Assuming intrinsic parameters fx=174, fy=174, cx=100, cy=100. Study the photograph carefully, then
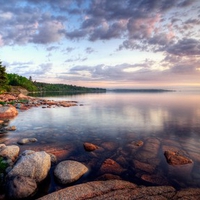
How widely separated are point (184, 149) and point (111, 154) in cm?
650

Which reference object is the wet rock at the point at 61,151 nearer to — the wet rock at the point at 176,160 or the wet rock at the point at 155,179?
the wet rock at the point at 155,179

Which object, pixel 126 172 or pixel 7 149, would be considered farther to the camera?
pixel 7 149

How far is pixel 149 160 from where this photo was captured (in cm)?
1214

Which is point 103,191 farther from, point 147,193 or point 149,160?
point 149,160

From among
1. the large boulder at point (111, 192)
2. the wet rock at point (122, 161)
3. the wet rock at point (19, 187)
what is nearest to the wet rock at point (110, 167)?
the wet rock at point (122, 161)

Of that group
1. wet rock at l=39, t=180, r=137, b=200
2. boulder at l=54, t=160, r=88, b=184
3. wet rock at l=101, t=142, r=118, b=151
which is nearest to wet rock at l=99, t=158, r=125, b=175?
boulder at l=54, t=160, r=88, b=184

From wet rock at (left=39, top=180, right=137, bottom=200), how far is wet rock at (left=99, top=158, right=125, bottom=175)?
1315 mm

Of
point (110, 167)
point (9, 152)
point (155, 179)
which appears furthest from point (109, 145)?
point (9, 152)

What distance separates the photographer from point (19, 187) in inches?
311

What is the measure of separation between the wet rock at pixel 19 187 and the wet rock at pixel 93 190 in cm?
85

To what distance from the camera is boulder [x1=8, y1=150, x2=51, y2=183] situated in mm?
8836

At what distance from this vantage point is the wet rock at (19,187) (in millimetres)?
7781

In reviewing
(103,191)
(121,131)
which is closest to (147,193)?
(103,191)

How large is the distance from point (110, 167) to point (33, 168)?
460 cm
